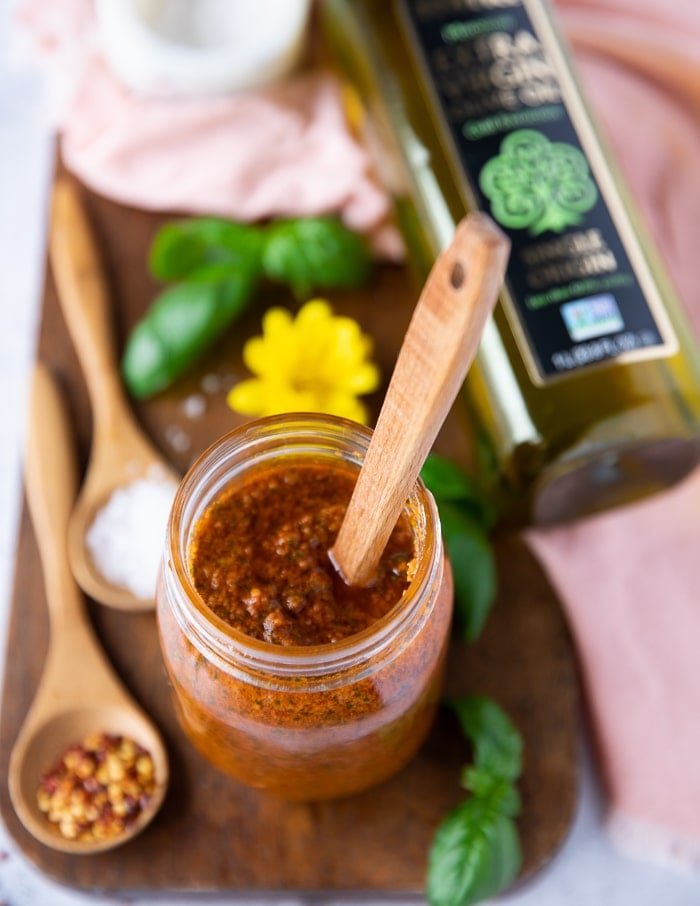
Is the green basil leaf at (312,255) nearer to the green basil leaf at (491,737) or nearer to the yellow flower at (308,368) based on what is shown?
the yellow flower at (308,368)

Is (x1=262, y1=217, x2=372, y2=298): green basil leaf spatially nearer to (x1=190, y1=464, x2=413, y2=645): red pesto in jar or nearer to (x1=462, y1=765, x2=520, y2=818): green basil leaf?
(x1=190, y1=464, x2=413, y2=645): red pesto in jar

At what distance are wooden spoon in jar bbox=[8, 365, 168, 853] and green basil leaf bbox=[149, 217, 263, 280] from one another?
0.30m

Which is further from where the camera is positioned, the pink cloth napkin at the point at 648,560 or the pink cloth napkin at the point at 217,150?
the pink cloth napkin at the point at 217,150

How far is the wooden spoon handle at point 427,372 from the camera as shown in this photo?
0.65 m

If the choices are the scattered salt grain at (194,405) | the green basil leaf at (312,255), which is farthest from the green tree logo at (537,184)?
the scattered salt grain at (194,405)


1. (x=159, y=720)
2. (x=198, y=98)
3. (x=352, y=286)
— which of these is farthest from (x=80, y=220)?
(x=159, y=720)

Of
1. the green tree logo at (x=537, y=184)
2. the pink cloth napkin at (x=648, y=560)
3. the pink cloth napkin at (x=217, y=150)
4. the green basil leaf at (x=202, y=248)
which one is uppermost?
the pink cloth napkin at (x=217, y=150)

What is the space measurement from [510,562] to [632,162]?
2.24 ft

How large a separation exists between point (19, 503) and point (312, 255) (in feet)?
1.62

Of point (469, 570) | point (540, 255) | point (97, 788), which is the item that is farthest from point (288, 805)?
point (540, 255)

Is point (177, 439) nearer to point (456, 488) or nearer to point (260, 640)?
point (456, 488)

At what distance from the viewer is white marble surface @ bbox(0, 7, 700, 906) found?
1400 millimetres

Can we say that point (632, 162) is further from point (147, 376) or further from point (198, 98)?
point (147, 376)

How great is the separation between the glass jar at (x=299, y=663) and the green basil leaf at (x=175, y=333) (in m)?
0.41
